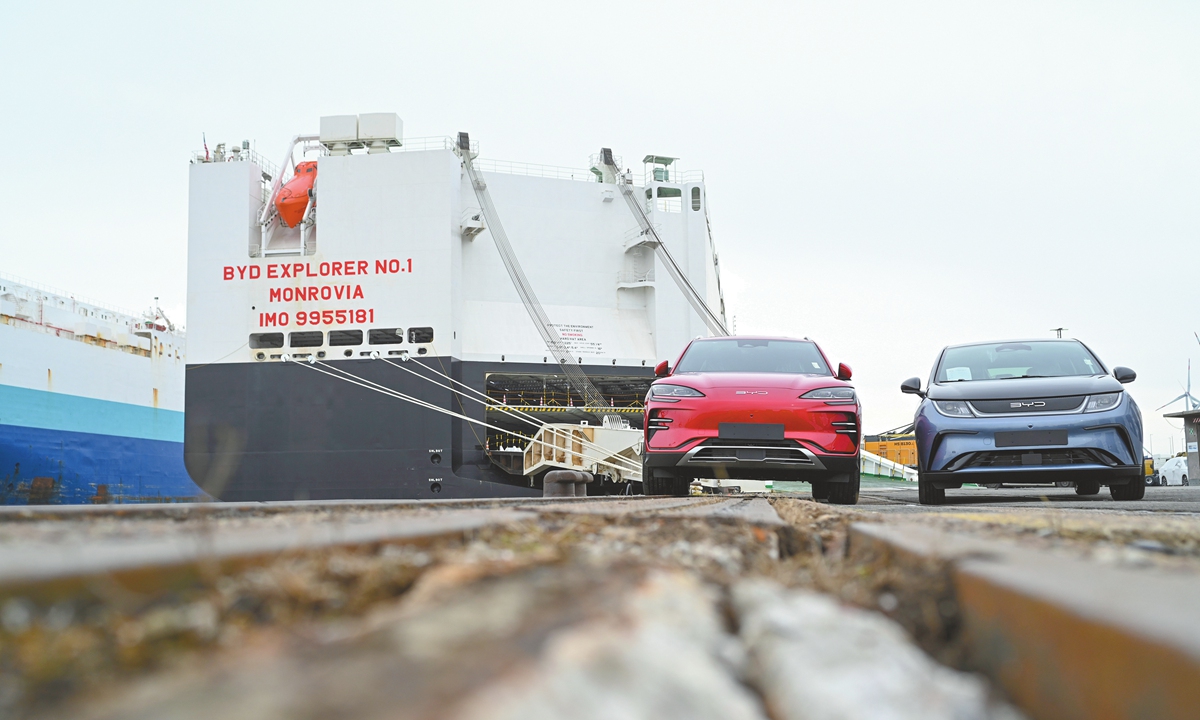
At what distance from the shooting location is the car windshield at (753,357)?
22.9 feet

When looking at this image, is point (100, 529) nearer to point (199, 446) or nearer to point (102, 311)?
point (199, 446)

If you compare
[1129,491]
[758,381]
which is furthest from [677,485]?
[1129,491]

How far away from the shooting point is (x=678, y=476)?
6.61 meters

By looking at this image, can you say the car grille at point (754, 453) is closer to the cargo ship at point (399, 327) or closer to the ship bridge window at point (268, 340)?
the cargo ship at point (399, 327)

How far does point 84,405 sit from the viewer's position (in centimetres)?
2566

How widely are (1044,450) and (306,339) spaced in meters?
15.1

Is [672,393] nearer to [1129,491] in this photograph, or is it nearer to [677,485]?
[677,485]

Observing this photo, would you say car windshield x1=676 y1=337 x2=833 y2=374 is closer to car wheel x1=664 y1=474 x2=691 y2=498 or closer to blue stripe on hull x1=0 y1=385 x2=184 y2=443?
car wheel x1=664 y1=474 x2=691 y2=498

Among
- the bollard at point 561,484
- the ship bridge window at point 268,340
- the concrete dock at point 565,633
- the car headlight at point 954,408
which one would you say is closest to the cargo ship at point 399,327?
the ship bridge window at point 268,340

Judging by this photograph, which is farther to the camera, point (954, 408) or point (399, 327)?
point (399, 327)

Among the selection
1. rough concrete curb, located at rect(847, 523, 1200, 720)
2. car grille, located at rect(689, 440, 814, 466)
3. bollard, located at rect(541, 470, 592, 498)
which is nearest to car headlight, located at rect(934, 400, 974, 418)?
car grille, located at rect(689, 440, 814, 466)

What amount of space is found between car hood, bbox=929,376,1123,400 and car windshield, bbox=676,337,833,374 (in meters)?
1.02

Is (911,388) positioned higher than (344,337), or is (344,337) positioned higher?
(344,337)

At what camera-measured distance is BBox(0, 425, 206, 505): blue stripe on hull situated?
2283 cm
